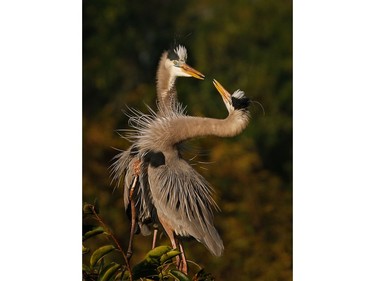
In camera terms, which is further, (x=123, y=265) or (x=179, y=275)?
(x=123, y=265)

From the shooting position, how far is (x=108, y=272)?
3.63m

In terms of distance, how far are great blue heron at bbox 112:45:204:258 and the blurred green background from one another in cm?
3

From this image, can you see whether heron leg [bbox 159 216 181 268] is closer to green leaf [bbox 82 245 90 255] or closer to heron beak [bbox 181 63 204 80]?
green leaf [bbox 82 245 90 255]

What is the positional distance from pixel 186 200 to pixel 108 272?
43 centimetres

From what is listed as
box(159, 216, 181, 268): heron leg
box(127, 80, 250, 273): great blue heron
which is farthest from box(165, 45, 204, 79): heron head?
box(159, 216, 181, 268): heron leg

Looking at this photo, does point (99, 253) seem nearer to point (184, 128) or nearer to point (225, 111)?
point (184, 128)

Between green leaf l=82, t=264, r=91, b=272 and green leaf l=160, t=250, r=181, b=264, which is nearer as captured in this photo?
green leaf l=160, t=250, r=181, b=264

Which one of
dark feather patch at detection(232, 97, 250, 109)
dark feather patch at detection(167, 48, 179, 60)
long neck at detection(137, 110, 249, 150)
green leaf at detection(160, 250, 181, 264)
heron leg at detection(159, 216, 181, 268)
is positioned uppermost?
dark feather patch at detection(167, 48, 179, 60)

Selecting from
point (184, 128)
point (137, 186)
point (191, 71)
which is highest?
point (191, 71)

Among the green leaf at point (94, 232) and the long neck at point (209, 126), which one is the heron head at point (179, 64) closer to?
the long neck at point (209, 126)

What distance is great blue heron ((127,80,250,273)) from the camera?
142 inches

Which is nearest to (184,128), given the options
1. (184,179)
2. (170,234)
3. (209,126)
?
(209,126)

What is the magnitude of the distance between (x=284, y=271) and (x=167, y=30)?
1.09 meters

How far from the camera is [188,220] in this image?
142 inches
